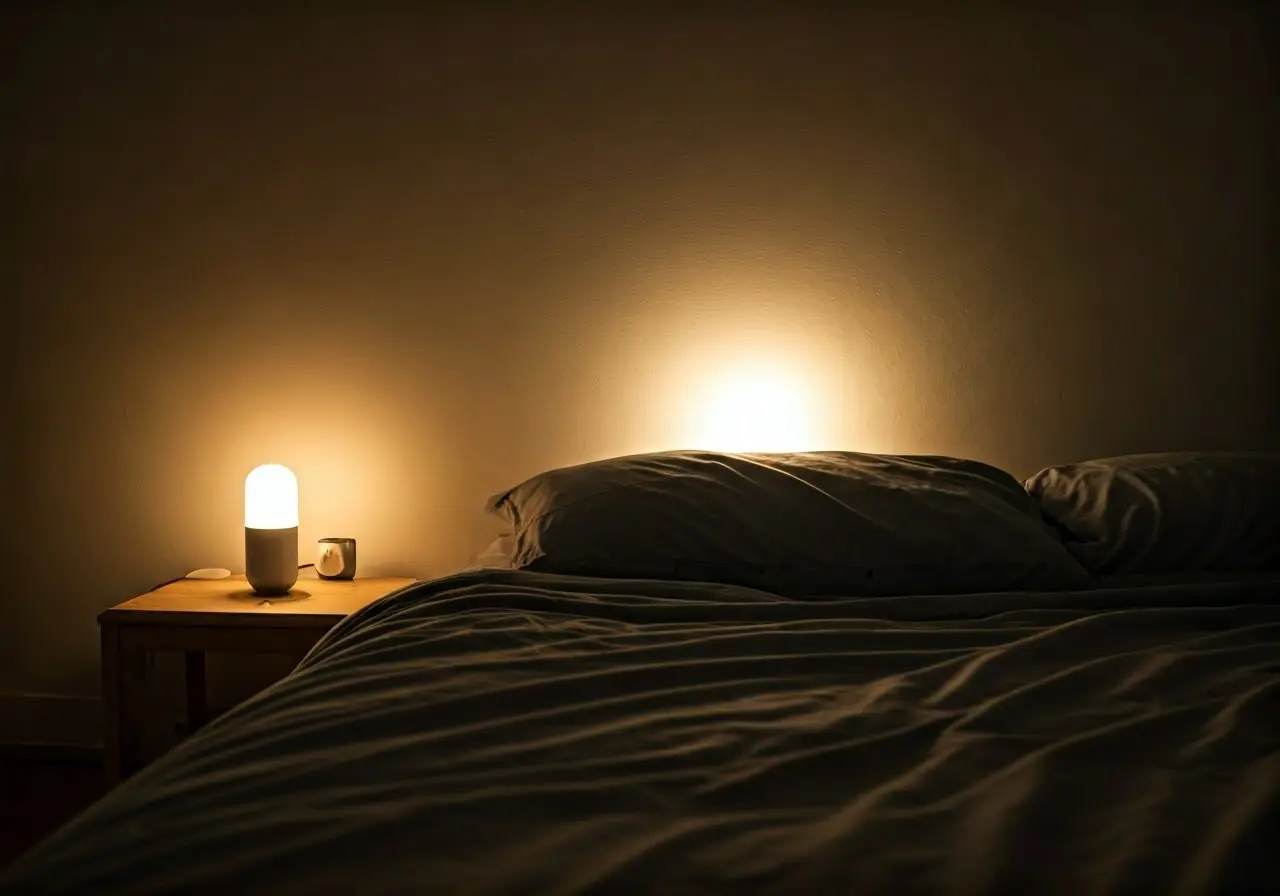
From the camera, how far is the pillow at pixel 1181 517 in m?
1.75

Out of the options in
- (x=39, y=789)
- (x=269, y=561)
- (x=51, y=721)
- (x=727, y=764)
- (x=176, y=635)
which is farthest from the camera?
(x=51, y=721)

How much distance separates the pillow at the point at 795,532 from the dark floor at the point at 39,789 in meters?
1.12

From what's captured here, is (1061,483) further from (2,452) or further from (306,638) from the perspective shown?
(2,452)

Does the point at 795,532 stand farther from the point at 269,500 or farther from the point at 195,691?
the point at 195,691

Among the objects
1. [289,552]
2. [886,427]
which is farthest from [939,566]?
[289,552]

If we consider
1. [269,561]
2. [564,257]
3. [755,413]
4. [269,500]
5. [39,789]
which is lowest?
[39,789]

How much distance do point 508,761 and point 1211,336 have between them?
6.45 feet

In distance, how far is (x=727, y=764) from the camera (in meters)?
0.92

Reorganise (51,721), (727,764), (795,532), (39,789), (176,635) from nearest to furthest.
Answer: (727,764) < (795,532) < (176,635) < (39,789) < (51,721)

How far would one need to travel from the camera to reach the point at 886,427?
7.64ft

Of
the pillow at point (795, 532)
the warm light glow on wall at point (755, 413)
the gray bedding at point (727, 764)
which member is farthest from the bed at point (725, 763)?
the warm light glow on wall at point (755, 413)

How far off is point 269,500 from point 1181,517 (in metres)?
1.72

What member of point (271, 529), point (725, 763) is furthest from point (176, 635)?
point (725, 763)

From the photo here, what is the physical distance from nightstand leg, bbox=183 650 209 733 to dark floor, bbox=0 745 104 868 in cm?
23
